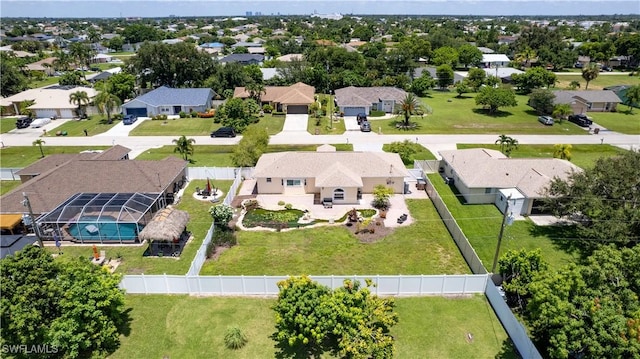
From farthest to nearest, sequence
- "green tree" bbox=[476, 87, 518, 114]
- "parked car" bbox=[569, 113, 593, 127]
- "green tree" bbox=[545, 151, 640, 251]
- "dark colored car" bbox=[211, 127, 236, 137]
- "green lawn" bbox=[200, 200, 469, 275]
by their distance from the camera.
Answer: "green tree" bbox=[476, 87, 518, 114]
"parked car" bbox=[569, 113, 593, 127]
"dark colored car" bbox=[211, 127, 236, 137]
"green lawn" bbox=[200, 200, 469, 275]
"green tree" bbox=[545, 151, 640, 251]

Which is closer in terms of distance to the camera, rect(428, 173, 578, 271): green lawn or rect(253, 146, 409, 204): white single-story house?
rect(428, 173, 578, 271): green lawn

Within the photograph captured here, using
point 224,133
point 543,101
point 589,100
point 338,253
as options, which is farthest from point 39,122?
point 589,100

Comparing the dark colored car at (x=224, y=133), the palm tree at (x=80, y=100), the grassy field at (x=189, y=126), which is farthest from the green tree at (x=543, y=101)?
the palm tree at (x=80, y=100)

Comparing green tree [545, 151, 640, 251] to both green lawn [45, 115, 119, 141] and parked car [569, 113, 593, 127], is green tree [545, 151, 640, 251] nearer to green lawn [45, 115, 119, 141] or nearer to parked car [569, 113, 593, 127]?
parked car [569, 113, 593, 127]

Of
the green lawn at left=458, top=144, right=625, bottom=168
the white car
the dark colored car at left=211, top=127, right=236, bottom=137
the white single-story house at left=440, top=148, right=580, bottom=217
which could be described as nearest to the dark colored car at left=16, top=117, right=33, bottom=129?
the white car

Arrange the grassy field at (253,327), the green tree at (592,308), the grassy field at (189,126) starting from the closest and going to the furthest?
the green tree at (592,308)
the grassy field at (253,327)
the grassy field at (189,126)

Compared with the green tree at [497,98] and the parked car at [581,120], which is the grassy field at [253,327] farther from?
the parked car at [581,120]

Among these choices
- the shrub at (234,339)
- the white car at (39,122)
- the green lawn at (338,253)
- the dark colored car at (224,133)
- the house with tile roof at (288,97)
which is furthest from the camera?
the house with tile roof at (288,97)

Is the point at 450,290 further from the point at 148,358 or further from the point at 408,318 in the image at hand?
the point at 148,358
